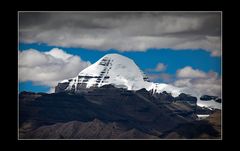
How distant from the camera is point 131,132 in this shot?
15288cm

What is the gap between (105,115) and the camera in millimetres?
162000

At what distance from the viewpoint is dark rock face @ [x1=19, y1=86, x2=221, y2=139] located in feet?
459

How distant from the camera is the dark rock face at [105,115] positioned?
14000 centimetres

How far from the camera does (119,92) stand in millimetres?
181625
